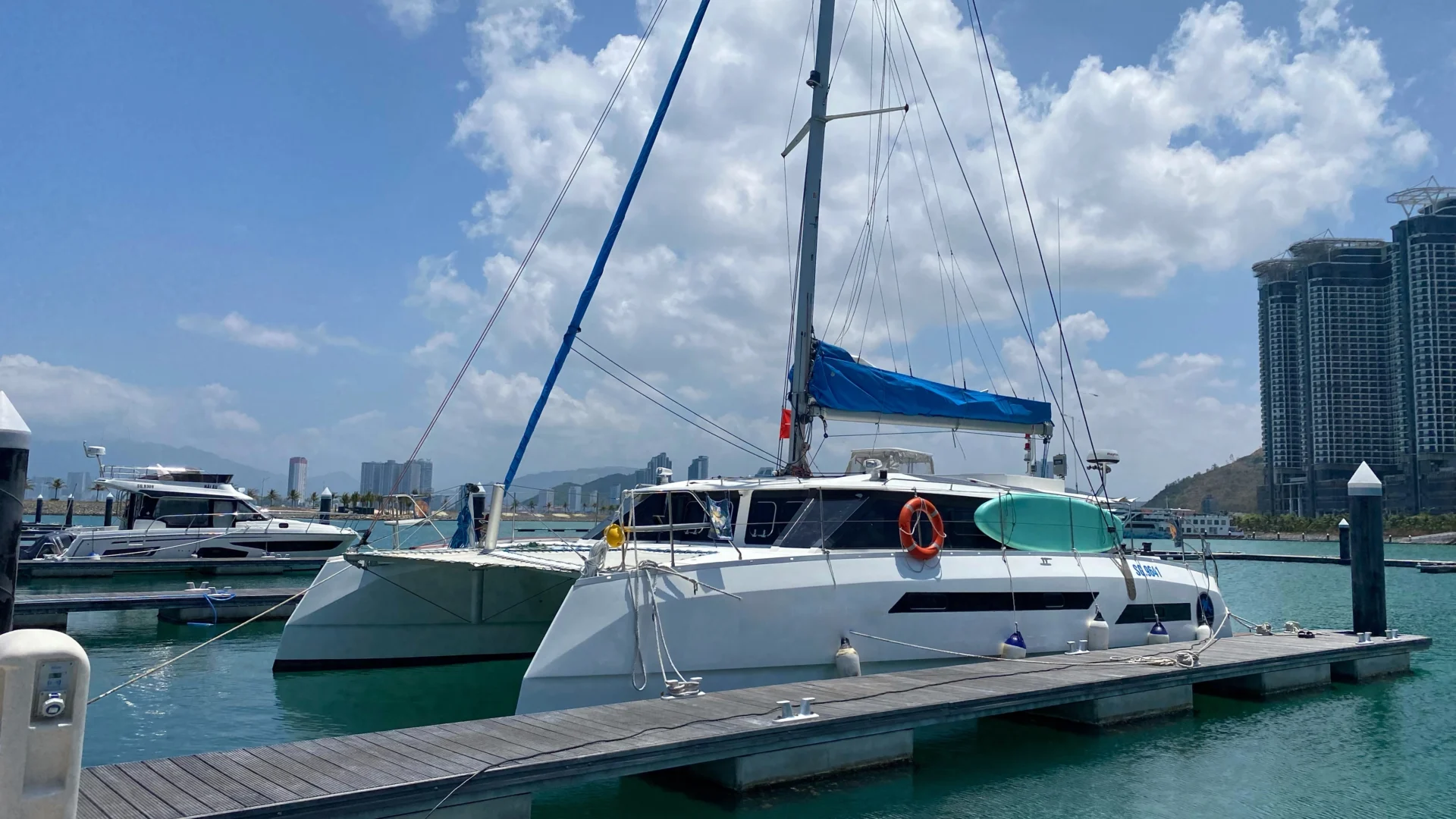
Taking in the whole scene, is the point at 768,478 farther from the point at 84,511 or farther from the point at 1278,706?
the point at 84,511

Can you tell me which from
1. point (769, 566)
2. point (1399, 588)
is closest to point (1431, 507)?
point (1399, 588)

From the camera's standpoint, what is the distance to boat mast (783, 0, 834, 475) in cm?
1063

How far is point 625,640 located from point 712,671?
0.84 metres

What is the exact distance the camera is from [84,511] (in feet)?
374

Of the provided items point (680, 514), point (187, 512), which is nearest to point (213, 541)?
point (187, 512)

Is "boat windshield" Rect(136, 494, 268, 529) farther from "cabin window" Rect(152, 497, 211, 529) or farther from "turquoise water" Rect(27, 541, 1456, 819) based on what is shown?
"turquoise water" Rect(27, 541, 1456, 819)

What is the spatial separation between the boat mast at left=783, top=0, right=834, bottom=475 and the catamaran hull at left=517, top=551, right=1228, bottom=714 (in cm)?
223

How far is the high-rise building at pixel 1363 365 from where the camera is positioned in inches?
3442

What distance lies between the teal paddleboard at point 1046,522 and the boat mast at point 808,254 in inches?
79.5

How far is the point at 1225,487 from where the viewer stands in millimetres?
145375

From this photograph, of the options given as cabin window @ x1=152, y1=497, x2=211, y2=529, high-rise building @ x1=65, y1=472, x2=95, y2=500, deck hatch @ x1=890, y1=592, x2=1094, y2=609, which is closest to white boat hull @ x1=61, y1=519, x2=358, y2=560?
cabin window @ x1=152, y1=497, x2=211, y2=529

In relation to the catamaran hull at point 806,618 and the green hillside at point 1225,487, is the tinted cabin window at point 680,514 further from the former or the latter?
the green hillside at point 1225,487

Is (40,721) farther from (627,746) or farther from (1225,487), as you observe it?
(1225,487)

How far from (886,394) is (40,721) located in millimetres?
8569
